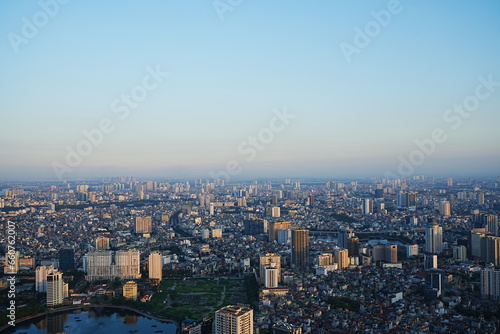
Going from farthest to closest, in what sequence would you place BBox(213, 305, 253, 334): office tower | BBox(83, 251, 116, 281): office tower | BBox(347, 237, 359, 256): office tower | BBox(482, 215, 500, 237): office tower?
BBox(482, 215, 500, 237): office tower
BBox(347, 237, 359, 256): office tower
BBox(83, 251, 116, 281): office tower
BBox(213, 305, 253, 334): office tower

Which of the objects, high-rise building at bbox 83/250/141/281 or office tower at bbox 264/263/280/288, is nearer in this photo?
office tower at bbox 264/263/280/288

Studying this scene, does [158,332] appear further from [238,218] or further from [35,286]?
[238,218]

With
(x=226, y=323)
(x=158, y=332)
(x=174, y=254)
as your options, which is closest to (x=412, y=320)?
(x=226, y=323)

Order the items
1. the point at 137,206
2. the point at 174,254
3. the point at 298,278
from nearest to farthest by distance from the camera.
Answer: the point at 298,278
the point at 174,254
the point at 137,206

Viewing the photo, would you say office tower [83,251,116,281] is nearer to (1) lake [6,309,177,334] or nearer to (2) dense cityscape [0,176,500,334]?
(2) dense cityscape [0,176,500,334]

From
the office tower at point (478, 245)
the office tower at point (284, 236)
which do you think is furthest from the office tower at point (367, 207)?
the office tower at point (478, 245)

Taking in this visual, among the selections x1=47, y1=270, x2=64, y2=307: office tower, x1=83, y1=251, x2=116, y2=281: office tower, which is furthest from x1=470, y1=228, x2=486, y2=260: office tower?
x1=47, y1=270, x2=64, y2=307: office tower
